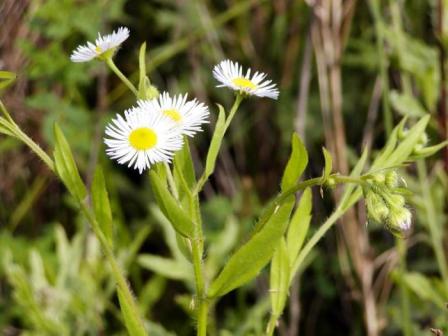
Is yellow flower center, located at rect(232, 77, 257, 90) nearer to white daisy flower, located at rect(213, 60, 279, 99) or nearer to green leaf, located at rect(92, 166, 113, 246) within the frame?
white daisy flower, located at rect(213, 60, 279, 99)

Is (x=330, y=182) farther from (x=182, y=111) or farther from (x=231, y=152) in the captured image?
(x=231, y=152)

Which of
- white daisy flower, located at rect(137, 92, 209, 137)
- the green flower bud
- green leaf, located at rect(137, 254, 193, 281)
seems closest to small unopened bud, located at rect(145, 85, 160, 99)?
white daisy flower, located at rect(137, 92, 209, 137)

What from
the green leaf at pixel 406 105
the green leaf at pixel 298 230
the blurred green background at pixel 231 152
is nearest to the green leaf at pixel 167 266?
the blurred green background at pixel 231 152

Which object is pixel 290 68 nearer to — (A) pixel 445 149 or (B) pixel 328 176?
(A) pixel 445 149

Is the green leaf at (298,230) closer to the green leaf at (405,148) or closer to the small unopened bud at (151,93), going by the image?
the green leaf at (405,148)

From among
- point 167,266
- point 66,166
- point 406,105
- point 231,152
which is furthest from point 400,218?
point 231,152

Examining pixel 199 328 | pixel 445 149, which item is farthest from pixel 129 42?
pixel 199 328
